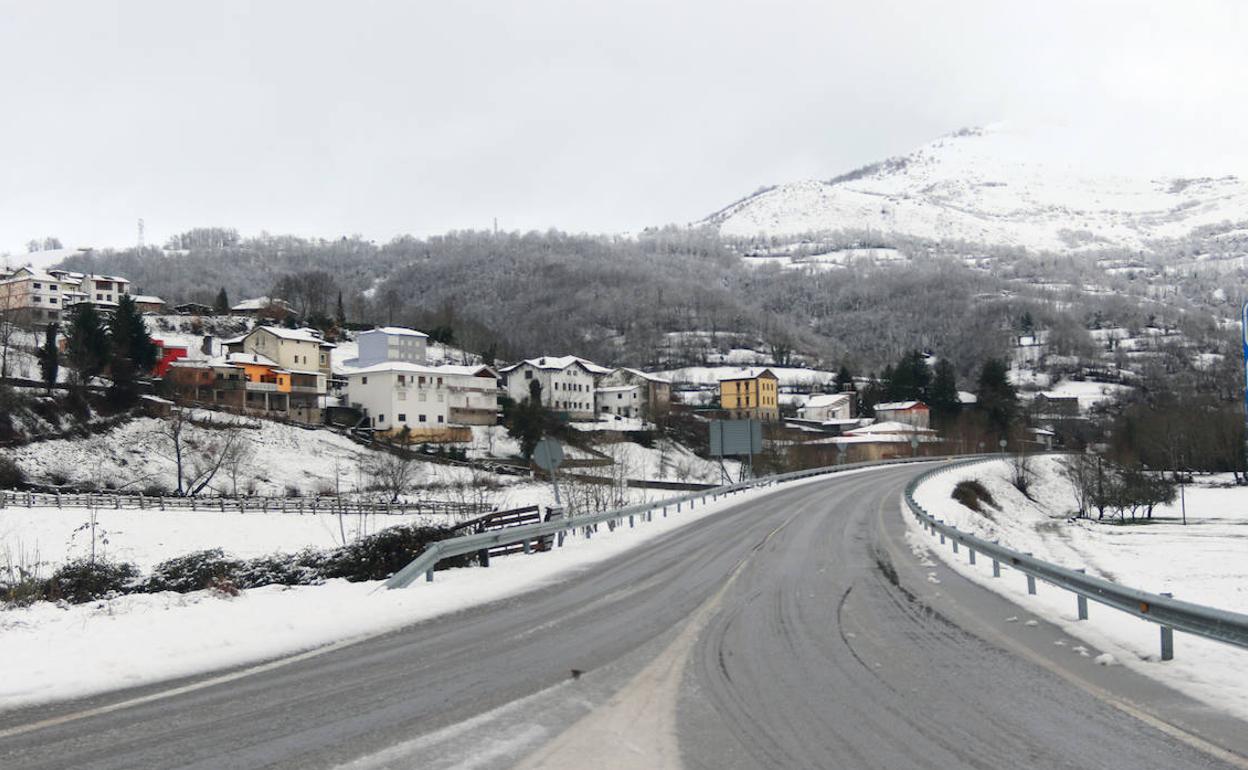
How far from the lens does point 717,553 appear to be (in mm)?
20297

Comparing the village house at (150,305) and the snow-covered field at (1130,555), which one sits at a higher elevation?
the village house at (150,305)

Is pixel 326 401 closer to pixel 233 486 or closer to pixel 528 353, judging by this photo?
pixel 233 486

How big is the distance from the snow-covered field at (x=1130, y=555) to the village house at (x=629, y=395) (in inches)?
1825

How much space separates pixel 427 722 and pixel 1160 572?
3846 cm

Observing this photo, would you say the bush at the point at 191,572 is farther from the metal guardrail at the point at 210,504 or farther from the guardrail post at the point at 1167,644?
the metal guardrail at the point at 210,504

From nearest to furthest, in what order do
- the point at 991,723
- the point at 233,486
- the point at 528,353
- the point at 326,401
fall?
1. the point at 991,723
2. the point at 233,486
3. the point at 326,401
4. the point at 528,353

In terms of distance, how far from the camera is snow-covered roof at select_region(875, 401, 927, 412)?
134 metres

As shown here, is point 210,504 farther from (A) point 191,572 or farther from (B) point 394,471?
(A) point 191,572

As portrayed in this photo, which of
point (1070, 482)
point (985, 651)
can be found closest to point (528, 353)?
point (1070, 482)

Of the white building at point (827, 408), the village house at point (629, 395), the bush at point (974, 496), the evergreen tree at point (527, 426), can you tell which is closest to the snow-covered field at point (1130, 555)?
the bush at point (974, 496)

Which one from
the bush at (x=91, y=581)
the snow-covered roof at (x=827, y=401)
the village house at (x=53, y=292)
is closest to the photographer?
the bush at (x=91, y=581)

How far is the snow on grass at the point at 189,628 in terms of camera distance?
8.13 metres

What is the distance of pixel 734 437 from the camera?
5128 cm

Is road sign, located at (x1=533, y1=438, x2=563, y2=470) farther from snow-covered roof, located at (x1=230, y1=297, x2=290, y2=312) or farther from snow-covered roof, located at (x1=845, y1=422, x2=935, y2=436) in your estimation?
snow-covered roof, located at (x1=230, y1=297, x2=290, y2=312)
